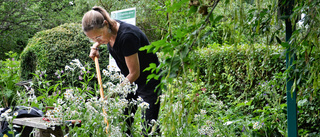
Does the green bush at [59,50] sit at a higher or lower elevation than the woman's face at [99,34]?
lower

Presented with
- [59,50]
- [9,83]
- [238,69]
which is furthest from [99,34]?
[9,83]

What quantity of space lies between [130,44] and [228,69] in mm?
1043

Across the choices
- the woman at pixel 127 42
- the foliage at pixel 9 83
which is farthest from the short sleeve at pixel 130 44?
the foliage at pixel 9 83

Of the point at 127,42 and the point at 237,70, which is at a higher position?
the point at 127,42

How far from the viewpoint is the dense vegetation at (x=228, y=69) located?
107cm

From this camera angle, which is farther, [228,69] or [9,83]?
[9,83]

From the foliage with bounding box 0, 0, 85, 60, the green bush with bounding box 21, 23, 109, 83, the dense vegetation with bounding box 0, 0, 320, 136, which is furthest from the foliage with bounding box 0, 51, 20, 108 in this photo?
the foliage with bounding box 0, 0, 85, 60

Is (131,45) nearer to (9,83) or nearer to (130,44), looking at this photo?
(130,44)

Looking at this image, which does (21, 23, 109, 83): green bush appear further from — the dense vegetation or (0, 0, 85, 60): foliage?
(0, 0, 85, 60): foliage

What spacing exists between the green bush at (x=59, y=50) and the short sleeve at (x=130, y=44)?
3.06 metres

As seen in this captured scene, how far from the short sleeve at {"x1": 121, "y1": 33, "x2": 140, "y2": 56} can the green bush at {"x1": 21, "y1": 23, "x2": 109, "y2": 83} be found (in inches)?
121

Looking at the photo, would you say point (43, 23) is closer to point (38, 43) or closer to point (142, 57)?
point (38, 43)

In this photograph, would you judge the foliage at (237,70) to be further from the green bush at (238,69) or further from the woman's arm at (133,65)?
the woman's arm at (133,65)

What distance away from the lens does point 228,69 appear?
284 centimetres
